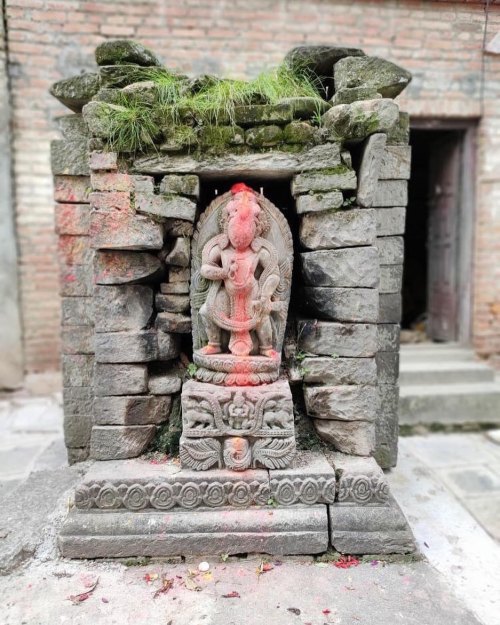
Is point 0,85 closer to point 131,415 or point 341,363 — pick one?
point 131,415

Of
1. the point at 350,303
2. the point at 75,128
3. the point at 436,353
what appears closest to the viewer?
the point at 350,303

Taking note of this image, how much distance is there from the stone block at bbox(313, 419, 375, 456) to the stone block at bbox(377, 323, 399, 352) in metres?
0.66

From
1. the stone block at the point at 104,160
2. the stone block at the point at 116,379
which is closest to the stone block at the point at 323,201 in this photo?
the stone block at the point at 104,160

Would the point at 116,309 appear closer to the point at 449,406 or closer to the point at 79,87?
the point at 79,87

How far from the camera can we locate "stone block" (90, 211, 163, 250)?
268 cm

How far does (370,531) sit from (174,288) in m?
1.87

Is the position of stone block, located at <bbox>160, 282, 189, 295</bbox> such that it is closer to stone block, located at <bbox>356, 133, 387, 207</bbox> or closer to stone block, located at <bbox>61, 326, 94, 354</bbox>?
stone block, located at <bbox>61, 326, 94, 354</bbox>

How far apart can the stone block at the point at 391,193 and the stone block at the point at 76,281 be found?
212cm

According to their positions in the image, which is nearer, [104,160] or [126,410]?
[104,160]

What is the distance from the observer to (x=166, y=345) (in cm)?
293

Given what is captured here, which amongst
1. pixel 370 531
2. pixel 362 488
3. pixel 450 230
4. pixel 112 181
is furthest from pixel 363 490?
pixel 450 230

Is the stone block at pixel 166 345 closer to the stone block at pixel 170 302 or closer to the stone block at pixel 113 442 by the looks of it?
the stone block at pixel 170 302

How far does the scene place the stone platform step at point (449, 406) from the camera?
475 centimetres

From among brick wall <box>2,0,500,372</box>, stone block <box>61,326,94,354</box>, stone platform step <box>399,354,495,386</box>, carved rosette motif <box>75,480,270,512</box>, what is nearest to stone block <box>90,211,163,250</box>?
stone block <box>61,326,94,354</box>
